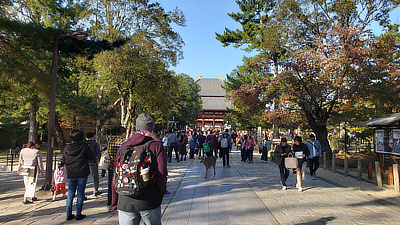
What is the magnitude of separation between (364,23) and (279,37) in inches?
190

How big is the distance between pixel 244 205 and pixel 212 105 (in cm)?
5618

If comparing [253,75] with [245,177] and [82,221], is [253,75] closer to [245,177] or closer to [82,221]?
[245,177]

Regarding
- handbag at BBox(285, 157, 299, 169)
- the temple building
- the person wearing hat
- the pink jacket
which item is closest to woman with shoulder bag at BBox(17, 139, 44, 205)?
the pink jacket

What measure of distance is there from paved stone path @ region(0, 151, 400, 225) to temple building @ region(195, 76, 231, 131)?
45.5m

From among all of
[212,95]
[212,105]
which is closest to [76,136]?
[212,105]

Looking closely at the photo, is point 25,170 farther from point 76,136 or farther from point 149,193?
point 149,193

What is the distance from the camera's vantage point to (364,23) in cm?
1628

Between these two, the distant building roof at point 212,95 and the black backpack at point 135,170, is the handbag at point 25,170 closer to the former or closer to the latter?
the black backpack at point 135,170

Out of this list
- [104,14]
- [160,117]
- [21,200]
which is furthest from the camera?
[160,117]

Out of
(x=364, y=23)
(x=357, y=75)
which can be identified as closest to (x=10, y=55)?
(x=357, y=75)

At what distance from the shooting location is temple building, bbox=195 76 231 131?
5962cm

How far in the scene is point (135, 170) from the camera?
2.55 meters

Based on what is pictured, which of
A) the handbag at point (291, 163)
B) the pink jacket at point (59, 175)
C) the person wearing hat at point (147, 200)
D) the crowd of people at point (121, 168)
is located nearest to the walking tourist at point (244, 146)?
the crowd of people at point (121, 168)

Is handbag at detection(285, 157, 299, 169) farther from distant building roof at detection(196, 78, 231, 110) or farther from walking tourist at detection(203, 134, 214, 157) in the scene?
distant building roof at detection(196, 78, 231, 110)
